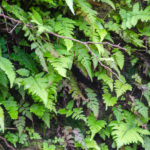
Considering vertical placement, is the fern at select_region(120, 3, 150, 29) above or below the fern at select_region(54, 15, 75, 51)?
above

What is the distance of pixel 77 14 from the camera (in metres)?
2.85

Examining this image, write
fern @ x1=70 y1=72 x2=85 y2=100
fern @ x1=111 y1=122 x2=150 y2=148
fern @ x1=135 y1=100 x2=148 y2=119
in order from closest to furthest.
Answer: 1. fern @ x1=111 y1=122 x2=150 y2=148
2. fern @ x1=70 y1=72 x2=85 y2=100
3. fern @ x1=135 y1=100 x2=148 y2=119

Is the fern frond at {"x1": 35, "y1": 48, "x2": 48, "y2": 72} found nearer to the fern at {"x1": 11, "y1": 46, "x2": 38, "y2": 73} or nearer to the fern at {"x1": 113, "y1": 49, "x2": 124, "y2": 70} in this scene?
the fern at {"x1": 11, "y1": 46, "x2": 38, "y2": 73}

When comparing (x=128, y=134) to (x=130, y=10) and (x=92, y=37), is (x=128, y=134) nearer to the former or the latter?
(x=92, y=37)

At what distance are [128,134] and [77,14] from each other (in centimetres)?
201

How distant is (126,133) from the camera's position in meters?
2.91

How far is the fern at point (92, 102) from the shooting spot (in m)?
2.88

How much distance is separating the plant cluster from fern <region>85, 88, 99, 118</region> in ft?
0.05

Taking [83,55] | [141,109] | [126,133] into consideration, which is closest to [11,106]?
[83,55]

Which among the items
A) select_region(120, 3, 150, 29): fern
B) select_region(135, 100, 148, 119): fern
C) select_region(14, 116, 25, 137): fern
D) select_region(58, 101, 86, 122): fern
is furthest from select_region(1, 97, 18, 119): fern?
select_region(120, 3, 150, 29): fern

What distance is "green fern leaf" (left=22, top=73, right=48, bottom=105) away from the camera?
2.12 meters

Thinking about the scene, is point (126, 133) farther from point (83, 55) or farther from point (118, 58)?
point (83, 55)

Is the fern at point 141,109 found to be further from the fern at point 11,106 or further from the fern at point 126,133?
the fern at point 11,106

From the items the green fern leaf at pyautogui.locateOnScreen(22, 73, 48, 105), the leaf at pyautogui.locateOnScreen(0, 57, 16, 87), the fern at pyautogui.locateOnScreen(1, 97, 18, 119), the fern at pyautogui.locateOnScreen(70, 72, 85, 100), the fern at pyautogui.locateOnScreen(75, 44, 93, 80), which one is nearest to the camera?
the leaf at pyautogui.locateOnScreen(0, 57, 16, 87)
